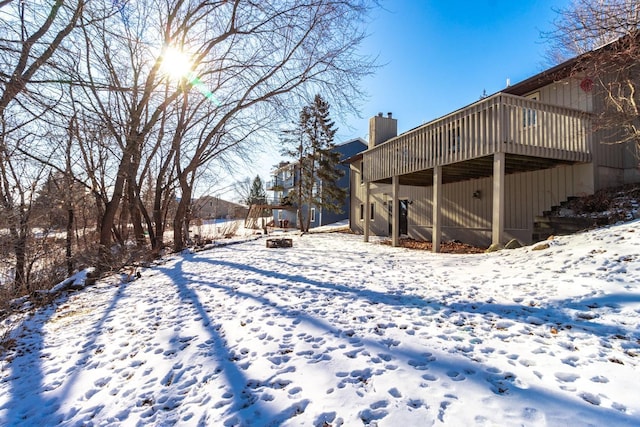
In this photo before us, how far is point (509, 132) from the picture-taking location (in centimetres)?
691

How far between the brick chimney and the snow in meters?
10.3

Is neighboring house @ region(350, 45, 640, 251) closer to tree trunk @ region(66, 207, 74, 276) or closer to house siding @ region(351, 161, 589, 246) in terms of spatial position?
house siding @ region(351, 161, 589, 246)

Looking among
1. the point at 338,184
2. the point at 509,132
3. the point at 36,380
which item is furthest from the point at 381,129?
the point at 36,380

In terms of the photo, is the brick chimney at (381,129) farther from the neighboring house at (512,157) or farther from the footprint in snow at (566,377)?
the footprint in snow at (566,377)

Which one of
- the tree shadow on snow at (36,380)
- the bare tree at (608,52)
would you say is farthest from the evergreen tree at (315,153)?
the tree shadow on snow at (36,380)

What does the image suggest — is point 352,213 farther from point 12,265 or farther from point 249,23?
point 12,265

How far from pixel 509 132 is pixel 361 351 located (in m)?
6.26

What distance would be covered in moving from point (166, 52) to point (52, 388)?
929cm

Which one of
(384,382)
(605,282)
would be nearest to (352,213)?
(605,282)

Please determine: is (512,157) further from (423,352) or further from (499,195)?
(423,352)

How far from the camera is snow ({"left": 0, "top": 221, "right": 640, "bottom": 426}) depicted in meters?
2.25

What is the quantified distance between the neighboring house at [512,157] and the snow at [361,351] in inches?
94.0

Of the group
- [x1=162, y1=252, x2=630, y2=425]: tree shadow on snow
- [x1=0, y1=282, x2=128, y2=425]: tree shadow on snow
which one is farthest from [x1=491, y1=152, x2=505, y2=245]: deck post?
[x1=0, y1=282, x2=128, y2=425]: tree shadow on snow

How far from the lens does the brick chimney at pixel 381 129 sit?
15078 millimetres
